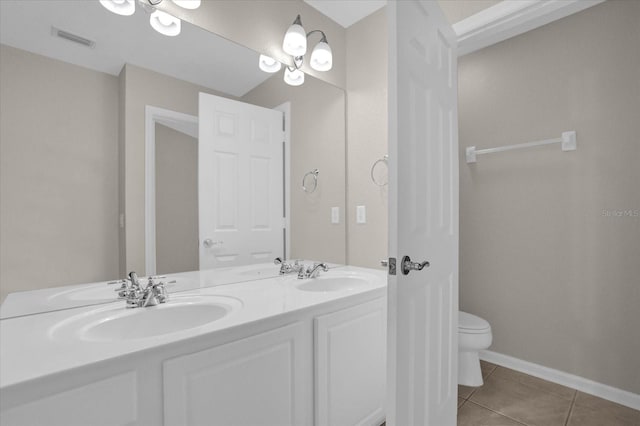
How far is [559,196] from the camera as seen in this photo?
85.0 inches

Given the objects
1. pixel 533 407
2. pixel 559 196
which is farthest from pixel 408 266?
pixel 559 196

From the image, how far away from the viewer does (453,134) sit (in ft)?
4.93

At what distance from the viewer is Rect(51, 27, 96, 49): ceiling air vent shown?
1111mm

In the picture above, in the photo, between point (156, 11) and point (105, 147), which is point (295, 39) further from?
point (105, 147)

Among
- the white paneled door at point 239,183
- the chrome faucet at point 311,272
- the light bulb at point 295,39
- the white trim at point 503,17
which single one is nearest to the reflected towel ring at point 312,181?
the white paneled door at point 239,183

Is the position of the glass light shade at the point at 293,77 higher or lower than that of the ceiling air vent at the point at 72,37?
higher

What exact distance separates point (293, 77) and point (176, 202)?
3.41ft

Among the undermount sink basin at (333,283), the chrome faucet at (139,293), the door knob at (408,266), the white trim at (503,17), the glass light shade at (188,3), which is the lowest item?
the undermount sink basin at (333,283)

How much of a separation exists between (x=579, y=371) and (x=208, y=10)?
10.1 feet

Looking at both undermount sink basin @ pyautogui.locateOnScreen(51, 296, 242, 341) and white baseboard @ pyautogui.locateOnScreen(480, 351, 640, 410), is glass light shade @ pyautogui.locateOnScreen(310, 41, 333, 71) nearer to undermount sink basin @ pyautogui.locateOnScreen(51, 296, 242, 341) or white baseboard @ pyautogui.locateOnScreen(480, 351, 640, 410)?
undermount sink basin @ pyautogui.locateOnScreen(51, 296, 242, 341)

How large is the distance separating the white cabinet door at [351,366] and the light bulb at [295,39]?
1456 millimetres

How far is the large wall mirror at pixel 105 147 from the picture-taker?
104 cm

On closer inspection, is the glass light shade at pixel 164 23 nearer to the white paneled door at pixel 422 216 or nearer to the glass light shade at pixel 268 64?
the glass light shade at pixel 268 64

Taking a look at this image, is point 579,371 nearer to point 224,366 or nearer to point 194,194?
point 224,366
